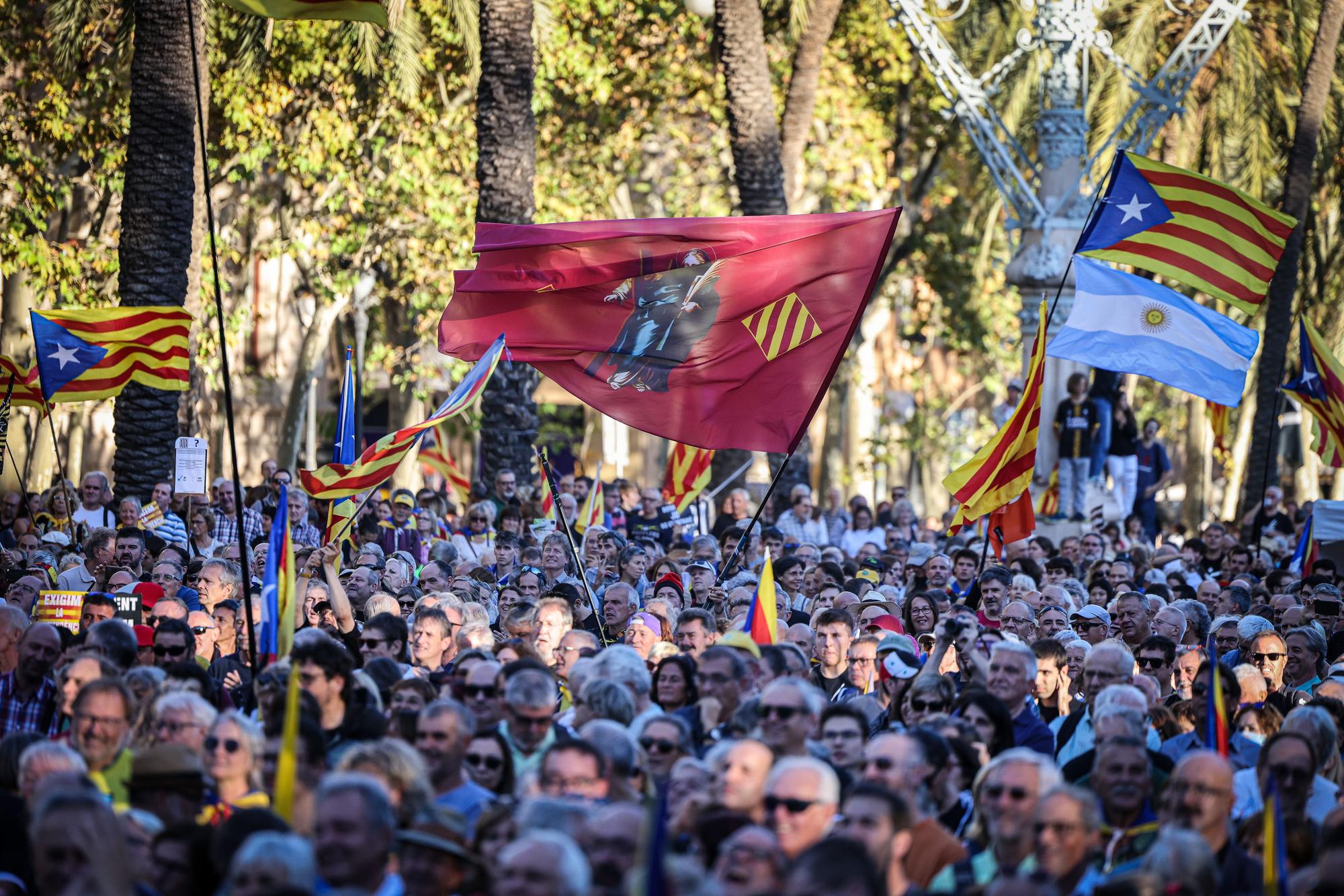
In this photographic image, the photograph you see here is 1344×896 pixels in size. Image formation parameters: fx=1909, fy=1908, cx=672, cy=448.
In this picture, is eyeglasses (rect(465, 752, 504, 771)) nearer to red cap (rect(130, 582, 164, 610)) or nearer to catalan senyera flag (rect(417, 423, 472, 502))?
red cap (rect(130, 582, 164, 610))

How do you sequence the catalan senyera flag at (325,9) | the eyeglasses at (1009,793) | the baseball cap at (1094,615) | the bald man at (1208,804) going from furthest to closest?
the baseball cap at (1094,615) → the catalan senyera flag at (325,9) → the bald man at (1208,804) → the eyeglasses at (1009,793)

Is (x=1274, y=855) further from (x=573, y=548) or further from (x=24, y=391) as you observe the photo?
(x=24, y=391)

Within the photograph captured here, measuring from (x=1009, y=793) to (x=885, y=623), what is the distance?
→ 505 centimetres

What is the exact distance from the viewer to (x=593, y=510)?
60.7ft

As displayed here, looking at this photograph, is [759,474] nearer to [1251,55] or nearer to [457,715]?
[1251,55]

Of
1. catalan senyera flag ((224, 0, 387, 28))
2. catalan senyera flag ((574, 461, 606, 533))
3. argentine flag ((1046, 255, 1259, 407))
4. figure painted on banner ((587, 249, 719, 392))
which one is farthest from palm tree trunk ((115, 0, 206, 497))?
argentine flag ((1046, 255, 1259, 407))

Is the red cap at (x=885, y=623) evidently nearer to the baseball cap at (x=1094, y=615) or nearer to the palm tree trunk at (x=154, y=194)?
the baseball cap at (x=1094, y=615)

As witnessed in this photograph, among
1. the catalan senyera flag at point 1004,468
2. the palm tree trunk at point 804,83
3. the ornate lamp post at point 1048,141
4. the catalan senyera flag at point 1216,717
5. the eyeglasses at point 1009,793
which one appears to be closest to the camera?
the eyeglasses at point 1009,793

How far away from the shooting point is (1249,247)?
13625 mm

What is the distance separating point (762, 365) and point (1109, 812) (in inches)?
217

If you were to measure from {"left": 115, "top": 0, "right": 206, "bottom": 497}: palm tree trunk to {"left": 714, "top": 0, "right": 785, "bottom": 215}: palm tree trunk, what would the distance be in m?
6.35

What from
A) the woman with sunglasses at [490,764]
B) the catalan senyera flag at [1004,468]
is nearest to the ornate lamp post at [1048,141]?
the catalan senyera flag at [1004,468]

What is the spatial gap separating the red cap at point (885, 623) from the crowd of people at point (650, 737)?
0.04 meters

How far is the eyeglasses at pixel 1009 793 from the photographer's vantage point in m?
6.41
